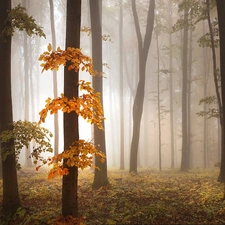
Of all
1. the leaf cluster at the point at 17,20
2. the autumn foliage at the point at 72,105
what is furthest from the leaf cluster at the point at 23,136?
the leaf cluster at the point at 17,20

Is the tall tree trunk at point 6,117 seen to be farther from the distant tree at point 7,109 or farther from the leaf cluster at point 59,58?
the leaf cluster at point 59,58

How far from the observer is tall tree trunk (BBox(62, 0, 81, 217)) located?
461cm

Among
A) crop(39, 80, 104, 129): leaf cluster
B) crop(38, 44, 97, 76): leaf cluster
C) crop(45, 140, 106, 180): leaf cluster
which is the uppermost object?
crop(38, 44, 97, 76): leaf cluster

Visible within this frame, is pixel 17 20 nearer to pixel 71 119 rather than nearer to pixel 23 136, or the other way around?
pixel 23 136

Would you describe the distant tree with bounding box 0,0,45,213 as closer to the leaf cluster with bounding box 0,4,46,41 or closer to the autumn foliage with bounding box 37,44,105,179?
the leaf cluster with bounding box 0,4,46,41

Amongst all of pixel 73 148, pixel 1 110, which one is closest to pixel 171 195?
pixel 73 148

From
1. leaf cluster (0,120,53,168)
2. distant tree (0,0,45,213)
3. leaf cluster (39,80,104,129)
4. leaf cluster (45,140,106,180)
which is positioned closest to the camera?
leaf cluster (39,80,104,129)

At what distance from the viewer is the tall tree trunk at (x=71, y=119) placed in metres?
4.61

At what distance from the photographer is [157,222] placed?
5.80 meters

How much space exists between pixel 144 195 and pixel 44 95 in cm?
3903

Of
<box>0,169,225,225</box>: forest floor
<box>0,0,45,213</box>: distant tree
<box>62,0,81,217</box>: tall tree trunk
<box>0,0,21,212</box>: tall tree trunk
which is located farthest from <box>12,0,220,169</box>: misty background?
<box>62,0,81,217</box>: tall tree trunk

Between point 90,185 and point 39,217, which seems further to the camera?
point 90,185

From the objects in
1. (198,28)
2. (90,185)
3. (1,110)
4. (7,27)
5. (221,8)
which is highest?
(198,28)

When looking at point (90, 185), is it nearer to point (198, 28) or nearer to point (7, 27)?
point (7, 27)
